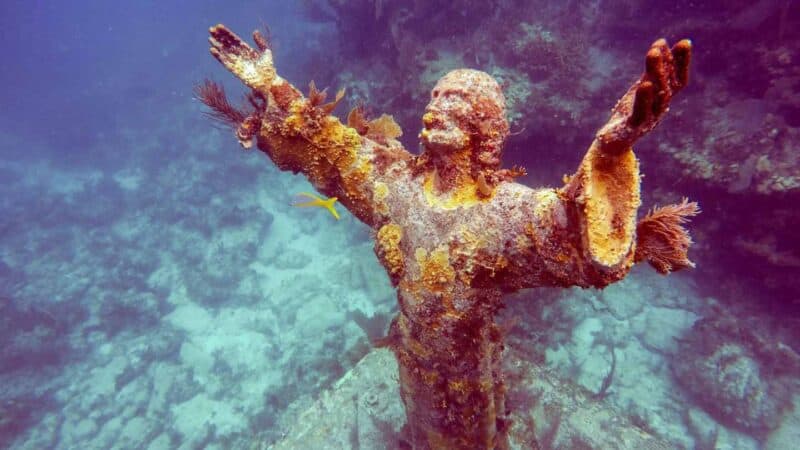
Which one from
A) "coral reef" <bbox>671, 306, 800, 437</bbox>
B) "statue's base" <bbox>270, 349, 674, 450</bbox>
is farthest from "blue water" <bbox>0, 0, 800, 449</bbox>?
"statue's base" <bbox>270, 349, 674, 450</bbox>

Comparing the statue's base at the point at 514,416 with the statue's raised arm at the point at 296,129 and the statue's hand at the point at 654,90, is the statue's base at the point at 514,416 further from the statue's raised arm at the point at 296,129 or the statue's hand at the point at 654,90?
the statue's hand at the point at 654,90

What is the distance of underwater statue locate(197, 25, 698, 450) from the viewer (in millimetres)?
1726

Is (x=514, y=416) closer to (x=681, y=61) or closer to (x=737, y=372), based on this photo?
(x=681, y=61)

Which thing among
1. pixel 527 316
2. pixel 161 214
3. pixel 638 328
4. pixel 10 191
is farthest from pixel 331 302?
pixel 10 191

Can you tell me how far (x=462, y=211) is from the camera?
265cm

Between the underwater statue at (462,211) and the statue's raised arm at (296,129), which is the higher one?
the statue's raised arm at (296,129)

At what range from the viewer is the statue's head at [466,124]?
2703 millimetres

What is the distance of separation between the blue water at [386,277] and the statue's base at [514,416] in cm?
50

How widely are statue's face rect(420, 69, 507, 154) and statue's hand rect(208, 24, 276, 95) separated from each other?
4.90 feet

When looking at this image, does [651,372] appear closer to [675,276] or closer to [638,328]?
[638,328]

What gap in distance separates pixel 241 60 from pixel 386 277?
6.73 m

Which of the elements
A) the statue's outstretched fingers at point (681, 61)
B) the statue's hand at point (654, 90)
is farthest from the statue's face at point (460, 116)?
the statue's outstretched fingers at point (681, 61)

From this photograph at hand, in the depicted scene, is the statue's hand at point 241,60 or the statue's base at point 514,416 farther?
the statue's base at point 514,416

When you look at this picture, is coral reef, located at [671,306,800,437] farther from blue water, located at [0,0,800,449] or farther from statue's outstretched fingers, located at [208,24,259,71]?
statue's outstretched fingers, located at [208,24,259,71]
